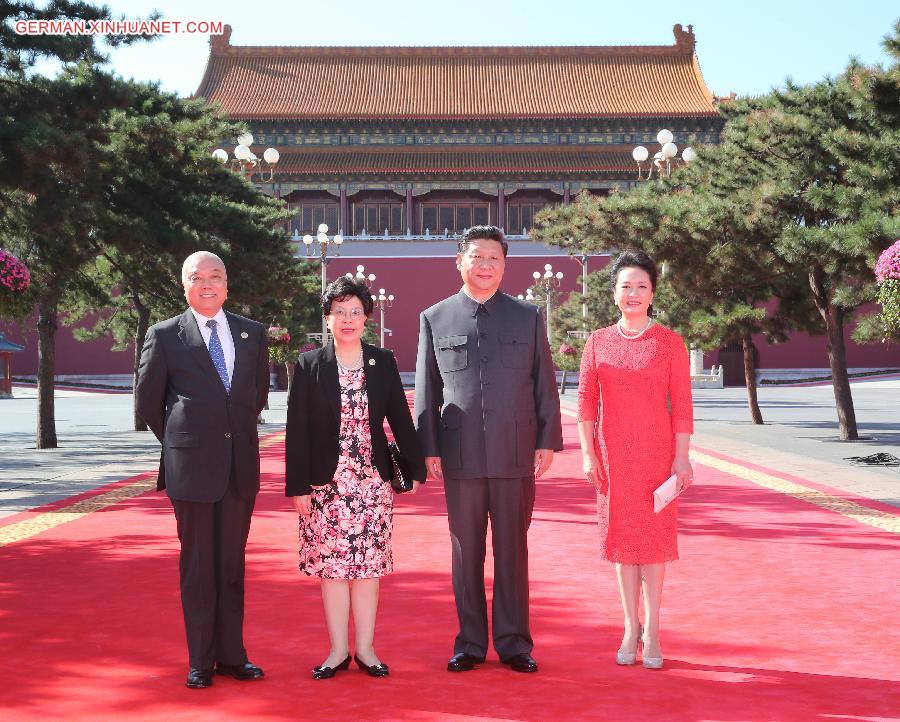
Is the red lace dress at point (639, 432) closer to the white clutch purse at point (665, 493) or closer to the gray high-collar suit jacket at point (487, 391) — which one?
the white clutch purse at point (665, 493)

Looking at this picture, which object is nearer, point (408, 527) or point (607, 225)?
point (408, 527)

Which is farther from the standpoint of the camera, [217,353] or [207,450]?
[217,353]

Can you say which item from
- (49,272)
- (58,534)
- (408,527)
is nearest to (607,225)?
(49,272)

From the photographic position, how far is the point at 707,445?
15602mm

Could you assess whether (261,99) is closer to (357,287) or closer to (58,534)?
(58,534)

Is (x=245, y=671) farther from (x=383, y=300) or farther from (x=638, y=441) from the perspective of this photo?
(x=383, y=300)

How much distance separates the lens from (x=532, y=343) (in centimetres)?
454

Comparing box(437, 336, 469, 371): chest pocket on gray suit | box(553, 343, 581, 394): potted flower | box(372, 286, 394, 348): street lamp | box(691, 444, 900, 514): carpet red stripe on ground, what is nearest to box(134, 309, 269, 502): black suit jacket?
box(437, 336, 469, 371): chest pocket on gray suit

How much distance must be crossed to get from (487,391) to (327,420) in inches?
24.8

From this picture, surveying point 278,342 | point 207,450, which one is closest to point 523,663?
point 207,450

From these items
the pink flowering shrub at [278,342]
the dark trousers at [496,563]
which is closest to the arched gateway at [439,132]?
the pink flowering shrub at [278,342]

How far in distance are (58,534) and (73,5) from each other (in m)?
6.05

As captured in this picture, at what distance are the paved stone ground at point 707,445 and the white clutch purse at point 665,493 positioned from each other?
566 centimetres

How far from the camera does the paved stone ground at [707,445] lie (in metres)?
11.0
